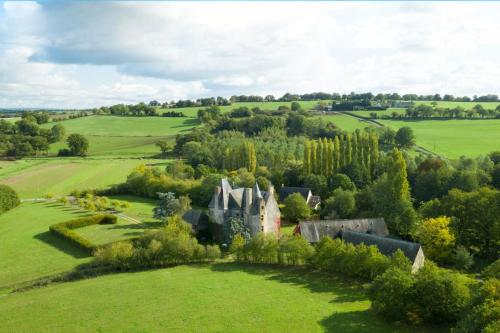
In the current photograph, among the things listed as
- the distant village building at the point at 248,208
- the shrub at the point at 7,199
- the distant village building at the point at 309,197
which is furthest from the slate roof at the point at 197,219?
the shrub at the point at 7,199

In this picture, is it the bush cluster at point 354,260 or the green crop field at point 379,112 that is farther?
the green crop field at point 379,112

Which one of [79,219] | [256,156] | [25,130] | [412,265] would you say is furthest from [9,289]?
[25,130]

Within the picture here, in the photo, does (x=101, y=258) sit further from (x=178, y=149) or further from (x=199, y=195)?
(x=178, y=149)

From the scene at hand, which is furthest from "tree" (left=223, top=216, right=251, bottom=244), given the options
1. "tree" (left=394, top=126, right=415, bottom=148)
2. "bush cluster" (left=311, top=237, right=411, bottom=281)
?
"tree" (left=394, top=126, right=415, bottom=148)

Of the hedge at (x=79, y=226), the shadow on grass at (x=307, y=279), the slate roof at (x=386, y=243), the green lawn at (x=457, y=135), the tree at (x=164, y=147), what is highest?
the green lawn at (x=457, y=135)

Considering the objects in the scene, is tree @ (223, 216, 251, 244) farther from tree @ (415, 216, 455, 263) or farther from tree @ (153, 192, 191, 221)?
tree @ (415, 216, 455, 263)

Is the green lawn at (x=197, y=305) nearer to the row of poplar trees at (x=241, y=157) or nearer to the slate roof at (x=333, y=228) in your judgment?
the slate roof at (x=333, y=228)
